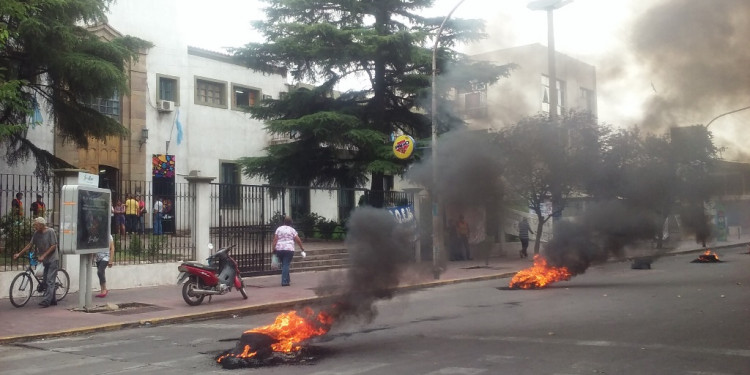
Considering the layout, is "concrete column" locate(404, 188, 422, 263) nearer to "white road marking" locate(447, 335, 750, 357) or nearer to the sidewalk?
the sidewalk

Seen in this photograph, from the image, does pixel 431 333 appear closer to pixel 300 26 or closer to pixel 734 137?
pixel 734 137

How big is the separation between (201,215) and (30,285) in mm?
4767

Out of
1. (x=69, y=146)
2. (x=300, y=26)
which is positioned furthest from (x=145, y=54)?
(x=300, y=26)

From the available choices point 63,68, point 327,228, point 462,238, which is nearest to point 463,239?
point 462,238

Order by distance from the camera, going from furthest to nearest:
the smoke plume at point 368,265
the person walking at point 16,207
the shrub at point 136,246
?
the shrub at point 136,246 < the person walking at point 16,207 < the smoke plume at point 368,265

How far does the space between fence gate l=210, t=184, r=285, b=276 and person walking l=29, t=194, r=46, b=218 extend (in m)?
4.26

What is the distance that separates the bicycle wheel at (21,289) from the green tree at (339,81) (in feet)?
36.4

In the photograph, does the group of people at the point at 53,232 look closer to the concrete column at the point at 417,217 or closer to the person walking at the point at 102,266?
the person walking at the point at 102,266

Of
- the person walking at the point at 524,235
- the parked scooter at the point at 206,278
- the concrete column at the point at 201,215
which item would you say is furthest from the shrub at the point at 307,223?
the parked scooter at the point at 206,278

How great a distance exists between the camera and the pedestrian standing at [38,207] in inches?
561

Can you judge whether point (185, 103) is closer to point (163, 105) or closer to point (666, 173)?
point (163, 105)

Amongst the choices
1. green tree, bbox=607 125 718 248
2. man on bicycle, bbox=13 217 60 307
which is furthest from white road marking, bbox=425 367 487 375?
man on bicycle, bbox=13 217 60 307

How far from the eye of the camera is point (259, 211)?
18625 mm

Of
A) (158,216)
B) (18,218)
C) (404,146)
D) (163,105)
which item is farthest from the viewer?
(163,105)
